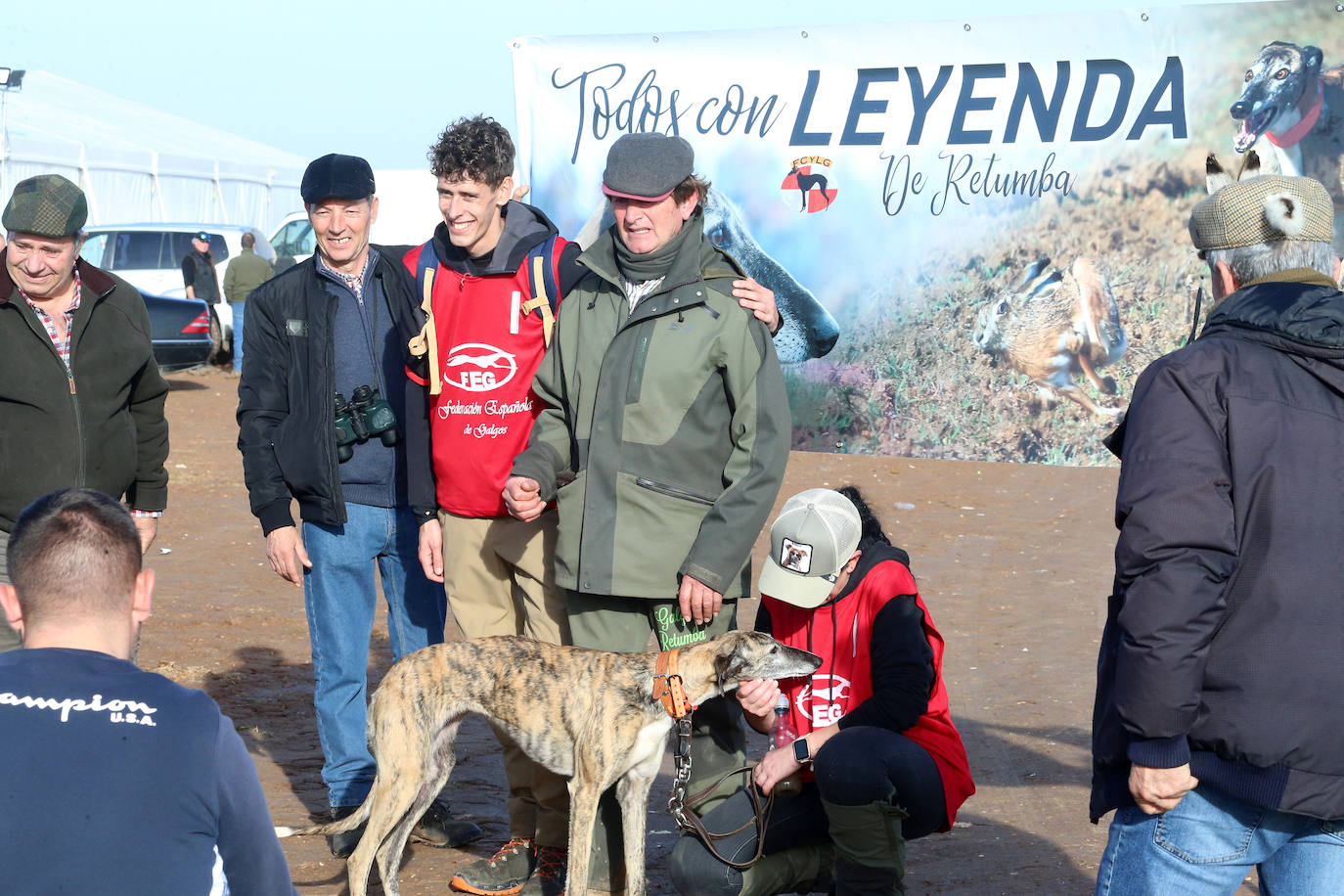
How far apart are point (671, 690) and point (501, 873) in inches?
40.8

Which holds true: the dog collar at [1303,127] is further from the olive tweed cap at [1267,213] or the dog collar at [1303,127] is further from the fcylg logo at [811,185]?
the olive tweed cap at [1267,213]

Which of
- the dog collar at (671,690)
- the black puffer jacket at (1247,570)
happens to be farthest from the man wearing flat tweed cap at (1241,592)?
the dog collar at (671,690)

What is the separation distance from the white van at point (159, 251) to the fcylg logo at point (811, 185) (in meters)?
11.0

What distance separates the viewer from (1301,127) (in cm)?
1000

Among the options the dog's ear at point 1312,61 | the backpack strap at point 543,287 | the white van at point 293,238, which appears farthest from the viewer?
the white van at point 293,238

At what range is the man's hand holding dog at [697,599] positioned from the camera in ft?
12.2

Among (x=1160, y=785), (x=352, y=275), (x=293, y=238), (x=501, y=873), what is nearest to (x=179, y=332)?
(x=293, y=238)

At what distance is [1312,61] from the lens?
32.4 feet

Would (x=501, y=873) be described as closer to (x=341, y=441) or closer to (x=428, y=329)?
(x=341, y=441)

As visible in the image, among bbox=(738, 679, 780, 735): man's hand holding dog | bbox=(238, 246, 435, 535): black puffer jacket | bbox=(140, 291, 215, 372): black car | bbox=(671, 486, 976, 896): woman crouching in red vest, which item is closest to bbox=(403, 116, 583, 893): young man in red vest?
bbox=(238, 246, 435, 535): black puffer jacket

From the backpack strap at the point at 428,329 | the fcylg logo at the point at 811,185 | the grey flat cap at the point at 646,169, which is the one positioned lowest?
the backpack strap at the point at 428,329

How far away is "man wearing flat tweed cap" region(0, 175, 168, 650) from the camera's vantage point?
4004 mm

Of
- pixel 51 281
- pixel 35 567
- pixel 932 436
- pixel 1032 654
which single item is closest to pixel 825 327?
pixel 932 436

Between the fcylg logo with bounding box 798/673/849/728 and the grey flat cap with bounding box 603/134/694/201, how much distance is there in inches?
60.4
